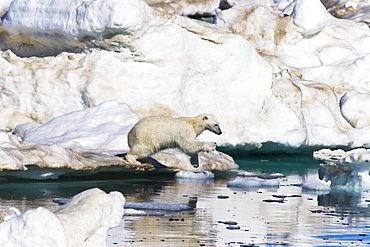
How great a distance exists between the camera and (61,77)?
1767 centimetres

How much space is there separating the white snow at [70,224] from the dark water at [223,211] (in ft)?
3.79

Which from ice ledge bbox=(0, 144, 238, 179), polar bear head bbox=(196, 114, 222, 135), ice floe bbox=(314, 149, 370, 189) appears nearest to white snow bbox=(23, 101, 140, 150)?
ice ledge bbox=(0, 144, 238, 179)

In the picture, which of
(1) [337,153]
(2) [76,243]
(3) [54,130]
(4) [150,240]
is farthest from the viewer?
(1) [337,153]

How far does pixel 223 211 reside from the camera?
8938 mm

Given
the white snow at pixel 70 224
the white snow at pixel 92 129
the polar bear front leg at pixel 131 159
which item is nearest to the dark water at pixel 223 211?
the polar bear front leg at pixel 131 159

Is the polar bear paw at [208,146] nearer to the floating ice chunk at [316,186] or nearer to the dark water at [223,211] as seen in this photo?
the dark water at [223,211]

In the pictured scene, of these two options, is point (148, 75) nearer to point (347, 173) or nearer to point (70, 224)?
point (347, 173)

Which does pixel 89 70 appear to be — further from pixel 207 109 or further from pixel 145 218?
pixel 145 218

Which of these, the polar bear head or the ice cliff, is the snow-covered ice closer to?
the ice cliff

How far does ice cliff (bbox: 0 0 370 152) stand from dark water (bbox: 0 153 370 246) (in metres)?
4.79

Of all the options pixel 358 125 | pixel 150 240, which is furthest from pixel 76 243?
pixel 358 125

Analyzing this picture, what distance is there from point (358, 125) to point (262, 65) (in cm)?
448

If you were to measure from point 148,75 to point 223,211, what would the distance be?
31.1 ft

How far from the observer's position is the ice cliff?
679 inches
